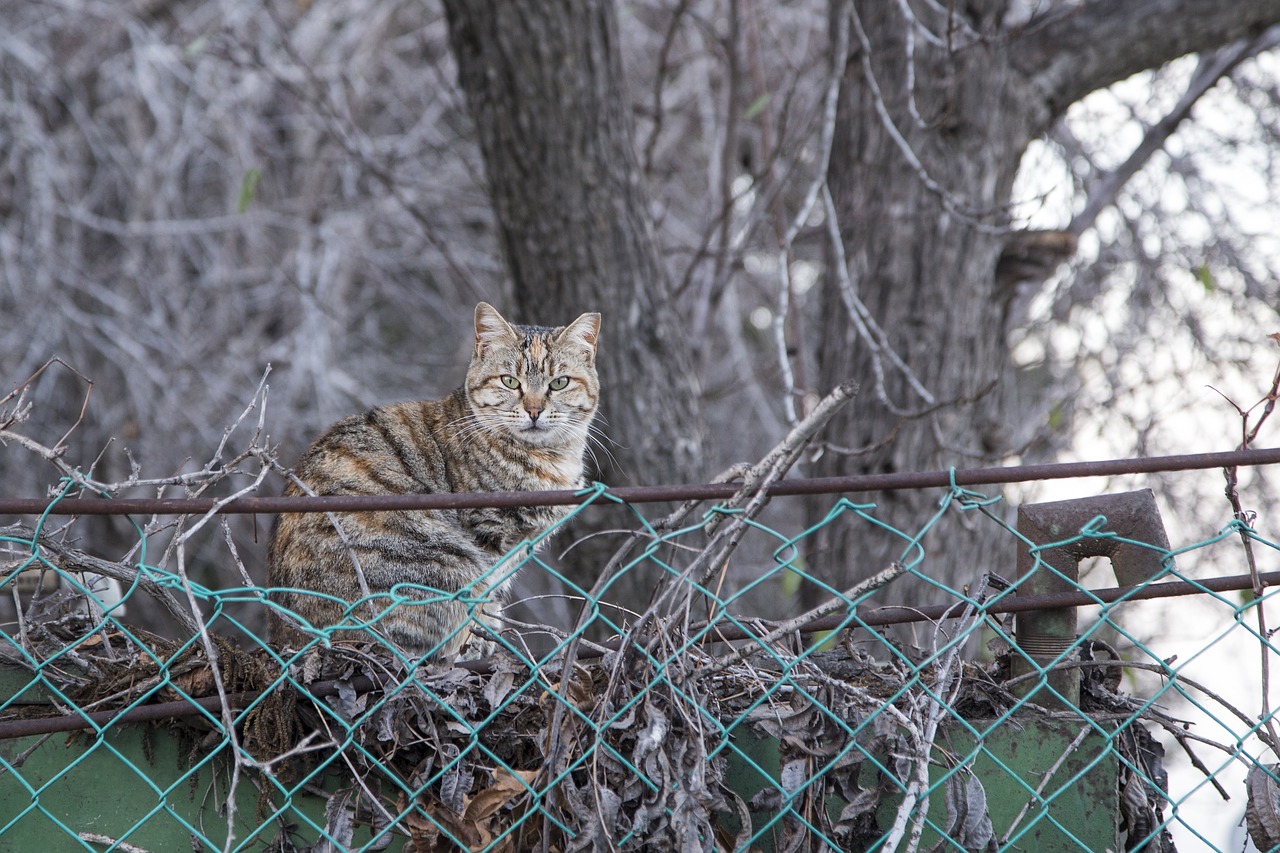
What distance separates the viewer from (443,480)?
3.35 metres

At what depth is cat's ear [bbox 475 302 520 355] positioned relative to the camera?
356 cm

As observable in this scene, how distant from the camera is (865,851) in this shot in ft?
6.81

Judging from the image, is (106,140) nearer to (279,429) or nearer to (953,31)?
(279,429)

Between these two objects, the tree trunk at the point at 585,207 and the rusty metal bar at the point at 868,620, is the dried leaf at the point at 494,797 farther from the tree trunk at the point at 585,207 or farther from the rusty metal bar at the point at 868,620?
the tree trunk at the point at 585,207

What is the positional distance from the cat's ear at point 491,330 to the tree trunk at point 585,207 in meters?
0.29

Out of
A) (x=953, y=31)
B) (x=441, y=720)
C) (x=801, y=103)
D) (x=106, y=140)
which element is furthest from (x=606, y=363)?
(x=106, y=140)

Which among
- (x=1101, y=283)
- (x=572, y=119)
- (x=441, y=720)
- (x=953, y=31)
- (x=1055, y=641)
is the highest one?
(x=953, y=31)

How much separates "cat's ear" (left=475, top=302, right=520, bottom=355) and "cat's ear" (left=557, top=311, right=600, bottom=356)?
174mm

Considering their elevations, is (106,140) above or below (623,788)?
above

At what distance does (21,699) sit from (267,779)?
1.78 feet

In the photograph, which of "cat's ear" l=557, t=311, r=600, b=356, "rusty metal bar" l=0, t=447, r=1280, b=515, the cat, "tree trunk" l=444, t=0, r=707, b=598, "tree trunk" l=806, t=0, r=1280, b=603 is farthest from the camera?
"tree trunk" l=806, t=0, r=1280, b=603

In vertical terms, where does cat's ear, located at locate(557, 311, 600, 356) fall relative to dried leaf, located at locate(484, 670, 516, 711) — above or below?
above

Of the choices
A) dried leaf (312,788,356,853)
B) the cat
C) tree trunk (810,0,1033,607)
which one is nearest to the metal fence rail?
dried leaf (312,788,356,853)

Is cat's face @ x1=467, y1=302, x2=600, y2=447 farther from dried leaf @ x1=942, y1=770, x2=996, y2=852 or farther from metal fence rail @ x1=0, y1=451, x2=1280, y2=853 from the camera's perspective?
dried leaf @ x1=942, y1=770, x2=996, y2=852
